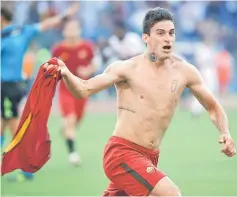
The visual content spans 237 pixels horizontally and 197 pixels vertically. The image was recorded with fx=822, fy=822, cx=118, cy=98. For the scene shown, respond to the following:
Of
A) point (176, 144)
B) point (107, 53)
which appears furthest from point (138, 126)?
point (107, 53)

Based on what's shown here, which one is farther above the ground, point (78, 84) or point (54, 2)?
point (54, 2)

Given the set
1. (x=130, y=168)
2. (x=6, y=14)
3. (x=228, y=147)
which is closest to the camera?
(x=228, y=147)

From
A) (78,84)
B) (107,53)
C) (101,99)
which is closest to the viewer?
(78,84)

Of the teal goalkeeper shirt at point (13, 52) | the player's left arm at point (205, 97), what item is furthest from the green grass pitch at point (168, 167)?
the player's left arm at point (205, 97)

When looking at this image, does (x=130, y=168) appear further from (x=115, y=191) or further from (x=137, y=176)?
(x=115, y=191)

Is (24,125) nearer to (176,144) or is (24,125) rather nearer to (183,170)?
(183,170)

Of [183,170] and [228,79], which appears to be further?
[228,79]

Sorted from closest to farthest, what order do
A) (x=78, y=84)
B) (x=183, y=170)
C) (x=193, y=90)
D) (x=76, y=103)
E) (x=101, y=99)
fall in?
(x=78, y=84) → (x=193, y=90) → (x=183, y=170) → (x=76, y=103) → (x=101, y=99)

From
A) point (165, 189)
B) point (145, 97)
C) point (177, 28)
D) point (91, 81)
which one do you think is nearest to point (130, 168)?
point (165, 189)

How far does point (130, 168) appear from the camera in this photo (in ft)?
23.5

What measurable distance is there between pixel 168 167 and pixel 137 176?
225 inches

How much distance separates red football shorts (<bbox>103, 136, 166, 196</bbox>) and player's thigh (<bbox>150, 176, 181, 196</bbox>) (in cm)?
4

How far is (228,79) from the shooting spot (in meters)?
26.9

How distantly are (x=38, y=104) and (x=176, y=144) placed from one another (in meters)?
8.37
